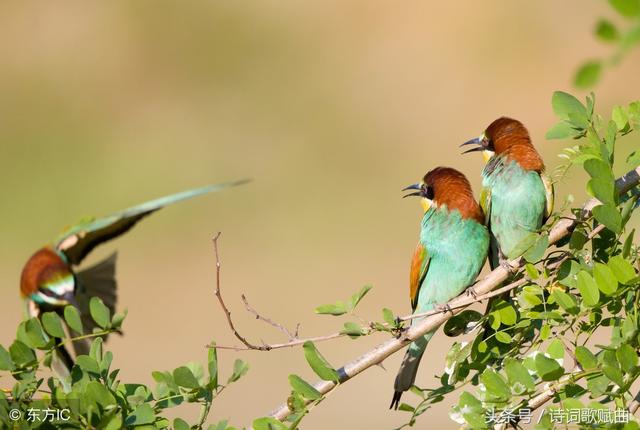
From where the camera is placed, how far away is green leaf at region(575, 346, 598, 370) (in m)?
1.29

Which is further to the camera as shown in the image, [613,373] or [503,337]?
[503,337]

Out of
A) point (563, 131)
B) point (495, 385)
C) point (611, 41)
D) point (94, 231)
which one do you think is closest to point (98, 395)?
point (495, 385)

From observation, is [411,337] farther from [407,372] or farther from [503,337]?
[407,372]

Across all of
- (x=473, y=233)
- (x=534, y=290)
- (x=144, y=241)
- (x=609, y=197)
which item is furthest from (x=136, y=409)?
(x=144, y=241)

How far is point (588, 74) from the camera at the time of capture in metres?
0.70

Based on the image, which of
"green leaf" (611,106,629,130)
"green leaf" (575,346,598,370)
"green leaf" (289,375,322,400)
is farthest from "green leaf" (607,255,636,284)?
"green leaf" (289,375,322,400)

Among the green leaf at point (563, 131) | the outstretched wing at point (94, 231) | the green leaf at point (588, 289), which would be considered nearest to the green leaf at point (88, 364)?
the green leaf at point (588, 289)

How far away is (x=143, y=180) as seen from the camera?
27.8 ft

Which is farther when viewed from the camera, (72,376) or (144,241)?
(144,241)

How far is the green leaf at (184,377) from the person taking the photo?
1.46 meters

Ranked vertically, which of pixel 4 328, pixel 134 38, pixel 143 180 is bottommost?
pixel 4 328

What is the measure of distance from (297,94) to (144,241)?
236 cm

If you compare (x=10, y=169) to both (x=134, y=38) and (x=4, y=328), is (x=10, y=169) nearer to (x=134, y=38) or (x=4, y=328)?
(x=134, y=38)

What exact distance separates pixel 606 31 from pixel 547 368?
703 mm
